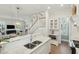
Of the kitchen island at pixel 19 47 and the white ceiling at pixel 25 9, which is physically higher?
the white ceiling at pixel 25 9

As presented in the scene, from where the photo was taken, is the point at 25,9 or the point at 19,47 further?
the point at 25,9

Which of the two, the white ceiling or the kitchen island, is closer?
the kitchen island

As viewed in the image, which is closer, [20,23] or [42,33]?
[20,23]

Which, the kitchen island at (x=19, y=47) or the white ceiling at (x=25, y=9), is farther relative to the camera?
the white ceiling at (x=25, y=9)

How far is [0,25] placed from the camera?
144 centimetres

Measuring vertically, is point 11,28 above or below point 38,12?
below

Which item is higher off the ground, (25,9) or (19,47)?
(25,9)

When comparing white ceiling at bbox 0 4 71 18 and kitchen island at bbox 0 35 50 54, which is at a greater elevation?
white ceiling at bbox 0 4 71 18
